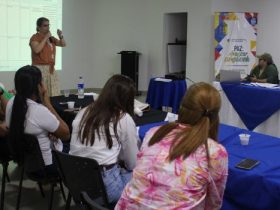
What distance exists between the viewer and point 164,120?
9.33ft

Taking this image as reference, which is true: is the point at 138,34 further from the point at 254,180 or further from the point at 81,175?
the point at 254,180

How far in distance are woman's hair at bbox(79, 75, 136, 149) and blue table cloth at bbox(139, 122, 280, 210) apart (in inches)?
23.8

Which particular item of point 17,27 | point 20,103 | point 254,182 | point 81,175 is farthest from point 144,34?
point 254,182

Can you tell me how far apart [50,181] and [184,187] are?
129cm

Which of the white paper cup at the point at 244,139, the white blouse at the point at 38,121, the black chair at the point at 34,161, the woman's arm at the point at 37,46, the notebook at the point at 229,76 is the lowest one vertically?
the black chair at the point at 34,161

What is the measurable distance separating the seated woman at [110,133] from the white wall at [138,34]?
5370mm

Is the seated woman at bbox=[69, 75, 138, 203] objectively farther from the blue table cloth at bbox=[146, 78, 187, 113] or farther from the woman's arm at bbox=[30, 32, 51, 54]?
the woman's arm at bbox=[30, 32, 51, 54]

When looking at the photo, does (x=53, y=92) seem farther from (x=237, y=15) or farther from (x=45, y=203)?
(x=237, y=15)

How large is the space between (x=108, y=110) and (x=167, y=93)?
11.2 feet

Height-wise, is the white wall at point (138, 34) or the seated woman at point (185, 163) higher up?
the white wall at point (138, 34)

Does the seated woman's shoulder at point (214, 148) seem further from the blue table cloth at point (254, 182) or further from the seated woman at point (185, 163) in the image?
the blue table cloth at point (254, 182)

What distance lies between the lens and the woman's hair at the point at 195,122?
4.45 ft

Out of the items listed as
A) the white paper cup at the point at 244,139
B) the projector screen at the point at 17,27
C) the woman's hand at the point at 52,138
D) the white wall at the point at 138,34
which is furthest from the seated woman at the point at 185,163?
the projector screen at the point at 17,27

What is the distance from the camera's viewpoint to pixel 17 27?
7082 millimetres
